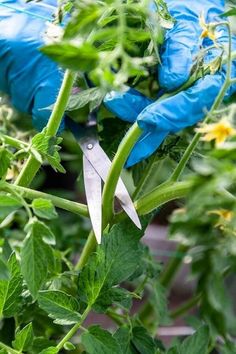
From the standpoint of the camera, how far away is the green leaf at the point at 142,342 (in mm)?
709

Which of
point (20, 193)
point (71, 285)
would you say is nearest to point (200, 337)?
point (71, 285)

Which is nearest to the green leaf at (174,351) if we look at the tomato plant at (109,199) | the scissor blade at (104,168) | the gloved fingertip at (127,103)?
the tomato plant at (109,199)

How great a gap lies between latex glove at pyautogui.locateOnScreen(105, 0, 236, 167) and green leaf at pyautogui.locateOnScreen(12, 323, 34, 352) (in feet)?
0.63

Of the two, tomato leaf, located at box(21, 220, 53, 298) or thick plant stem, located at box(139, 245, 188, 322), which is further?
thick plant stem, located at box(139, 245, 188, 322)

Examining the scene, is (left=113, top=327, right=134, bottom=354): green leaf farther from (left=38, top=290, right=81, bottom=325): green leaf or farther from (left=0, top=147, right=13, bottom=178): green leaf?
(left=0, top=147, right=13, bottom=178): green leaf

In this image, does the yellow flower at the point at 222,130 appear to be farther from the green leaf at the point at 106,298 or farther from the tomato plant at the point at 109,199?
the green leaf at the point at 106,298

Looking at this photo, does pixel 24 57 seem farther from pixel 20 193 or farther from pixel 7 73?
pixel 20 193

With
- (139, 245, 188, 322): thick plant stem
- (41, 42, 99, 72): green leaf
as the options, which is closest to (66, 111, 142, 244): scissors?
(41, 42, 99, 72): green leaf

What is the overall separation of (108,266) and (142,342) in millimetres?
115

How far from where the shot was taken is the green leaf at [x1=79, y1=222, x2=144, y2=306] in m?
0.65

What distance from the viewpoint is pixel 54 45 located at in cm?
44

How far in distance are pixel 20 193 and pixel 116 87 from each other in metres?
0.17

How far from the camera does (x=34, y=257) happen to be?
0.54 meters

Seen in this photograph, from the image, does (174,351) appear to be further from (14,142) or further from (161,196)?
(14,142)
